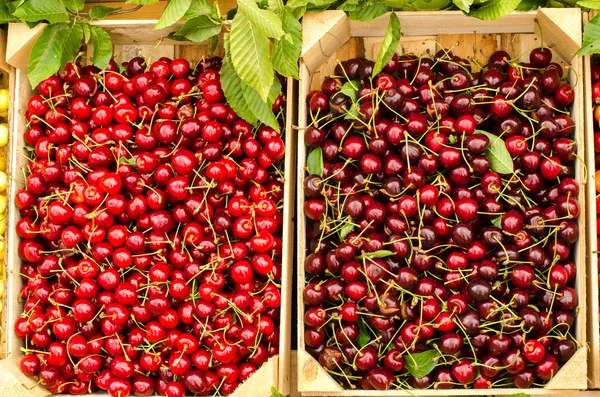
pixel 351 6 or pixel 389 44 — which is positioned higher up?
pixel 351 6

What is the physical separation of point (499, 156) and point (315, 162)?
589 mm

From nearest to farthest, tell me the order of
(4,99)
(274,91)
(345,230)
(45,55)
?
1. (345,230)
2. (274,91)
3. (45,55)
4. (4,99)

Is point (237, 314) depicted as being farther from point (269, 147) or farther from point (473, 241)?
point (473, 241)

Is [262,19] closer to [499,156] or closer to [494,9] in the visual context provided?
[494,9]

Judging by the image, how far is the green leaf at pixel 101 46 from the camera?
7.34ft

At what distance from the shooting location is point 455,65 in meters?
2.09

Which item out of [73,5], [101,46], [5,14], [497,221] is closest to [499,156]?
[497,221]

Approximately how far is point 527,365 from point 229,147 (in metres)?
1.19

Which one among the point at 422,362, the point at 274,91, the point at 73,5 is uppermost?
the point at 73,5

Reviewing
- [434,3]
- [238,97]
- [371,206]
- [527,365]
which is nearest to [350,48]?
[434,3]

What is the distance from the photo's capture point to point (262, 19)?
72.8 inches

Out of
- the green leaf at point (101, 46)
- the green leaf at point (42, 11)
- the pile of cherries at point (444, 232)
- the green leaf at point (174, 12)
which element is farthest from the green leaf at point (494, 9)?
the green leaf at point (42, 11)

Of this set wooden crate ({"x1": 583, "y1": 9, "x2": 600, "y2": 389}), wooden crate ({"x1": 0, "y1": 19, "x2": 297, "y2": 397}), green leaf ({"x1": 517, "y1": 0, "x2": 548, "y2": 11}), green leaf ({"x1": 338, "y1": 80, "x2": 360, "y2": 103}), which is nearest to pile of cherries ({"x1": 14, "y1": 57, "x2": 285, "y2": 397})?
wooden crate ({"x1": 0, "y1": 19, "x2": 297, "y2": 397})

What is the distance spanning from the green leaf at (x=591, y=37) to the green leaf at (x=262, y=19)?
965mm
